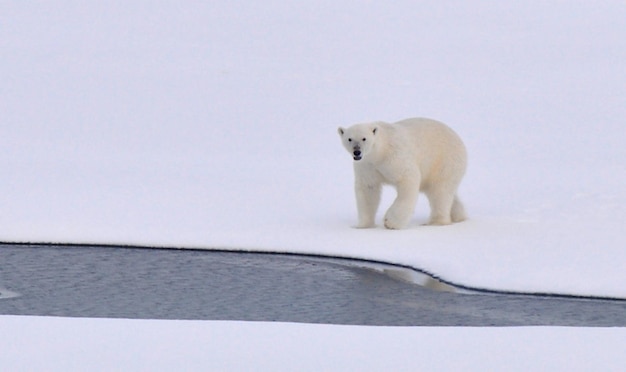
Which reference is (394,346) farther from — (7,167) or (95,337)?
(7,167)

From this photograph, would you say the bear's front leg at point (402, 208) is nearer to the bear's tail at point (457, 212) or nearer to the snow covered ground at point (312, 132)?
the snow covered ground at point (312, 132)

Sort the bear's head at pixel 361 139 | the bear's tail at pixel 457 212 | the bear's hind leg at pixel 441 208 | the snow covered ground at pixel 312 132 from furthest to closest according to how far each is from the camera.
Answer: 1. the bear's tail at pixel 457 212
2. the bear's hind leg at pixel 441 208
3. the bear's head at pixel 361 139
4. the snow covered ground at pixel 312 132

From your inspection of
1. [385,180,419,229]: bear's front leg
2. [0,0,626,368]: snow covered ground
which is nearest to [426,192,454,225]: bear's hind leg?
[0,0,626,368]: snow covered ground

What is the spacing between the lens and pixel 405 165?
868 cm

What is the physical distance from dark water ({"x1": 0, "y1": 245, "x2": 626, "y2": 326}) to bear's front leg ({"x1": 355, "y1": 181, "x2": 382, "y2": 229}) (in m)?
0.85

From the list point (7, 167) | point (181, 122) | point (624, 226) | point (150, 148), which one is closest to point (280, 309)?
point (624, 226)

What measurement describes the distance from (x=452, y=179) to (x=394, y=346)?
13.1ft

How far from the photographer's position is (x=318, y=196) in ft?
34.4

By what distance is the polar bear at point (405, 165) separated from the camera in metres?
8.63

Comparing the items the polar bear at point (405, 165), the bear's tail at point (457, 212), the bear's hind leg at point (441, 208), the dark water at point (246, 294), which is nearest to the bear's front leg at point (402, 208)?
the polar bear at point (405, 165)

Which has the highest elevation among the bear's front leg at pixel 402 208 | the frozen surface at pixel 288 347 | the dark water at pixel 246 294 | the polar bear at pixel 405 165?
the polar bear at pixel 405 165

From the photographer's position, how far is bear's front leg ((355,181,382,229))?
346 inches

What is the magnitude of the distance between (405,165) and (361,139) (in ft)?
1.28

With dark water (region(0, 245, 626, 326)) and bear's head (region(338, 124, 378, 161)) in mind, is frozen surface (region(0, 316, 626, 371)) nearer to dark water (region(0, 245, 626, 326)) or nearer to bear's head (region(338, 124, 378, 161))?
dark water (region(0, 245, 626, 326))
